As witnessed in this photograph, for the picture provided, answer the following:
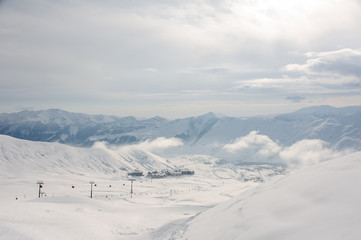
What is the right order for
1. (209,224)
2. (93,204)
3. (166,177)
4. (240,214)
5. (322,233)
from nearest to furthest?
(322,233), (240,214), (209,224), (93,204), (166,177)

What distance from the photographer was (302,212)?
14117 mm

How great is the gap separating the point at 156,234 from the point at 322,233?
18568 millimetres

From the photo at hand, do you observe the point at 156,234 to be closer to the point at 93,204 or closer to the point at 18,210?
the point at 18,210

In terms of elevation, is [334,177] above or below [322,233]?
above

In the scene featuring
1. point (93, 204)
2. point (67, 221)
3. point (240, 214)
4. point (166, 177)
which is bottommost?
point (166, 177)

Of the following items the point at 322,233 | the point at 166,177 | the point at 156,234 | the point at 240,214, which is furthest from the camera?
the point at 166,177

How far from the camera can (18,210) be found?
3136 centimetres

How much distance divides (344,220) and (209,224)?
1042 centimetres

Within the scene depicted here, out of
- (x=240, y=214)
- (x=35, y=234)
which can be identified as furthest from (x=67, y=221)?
(x=240, y=214)

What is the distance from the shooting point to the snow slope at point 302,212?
11.9m

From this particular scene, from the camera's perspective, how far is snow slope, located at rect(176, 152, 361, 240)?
1192 cm

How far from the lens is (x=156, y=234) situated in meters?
26.7

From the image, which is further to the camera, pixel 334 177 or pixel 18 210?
pixel 18 210

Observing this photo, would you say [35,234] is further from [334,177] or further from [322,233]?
[334,177]
